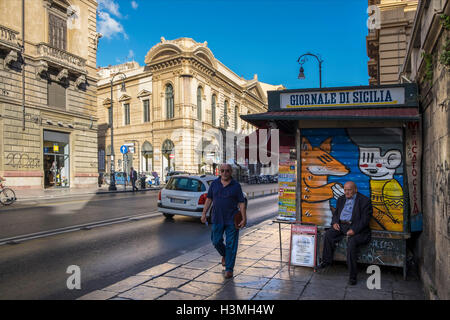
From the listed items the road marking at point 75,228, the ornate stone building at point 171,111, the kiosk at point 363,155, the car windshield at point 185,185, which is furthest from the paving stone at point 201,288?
the ornate stone building at point 171,111

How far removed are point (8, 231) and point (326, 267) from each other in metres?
7.83

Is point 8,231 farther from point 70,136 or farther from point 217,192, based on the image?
point 70,136

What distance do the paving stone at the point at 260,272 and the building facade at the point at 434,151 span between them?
2.07 m

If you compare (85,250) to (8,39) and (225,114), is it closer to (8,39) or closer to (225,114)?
(8,39)

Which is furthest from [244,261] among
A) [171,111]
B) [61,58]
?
[171,111]

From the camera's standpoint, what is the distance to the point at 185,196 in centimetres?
1082

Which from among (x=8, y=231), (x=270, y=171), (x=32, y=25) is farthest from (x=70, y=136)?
(x=270, y=171)

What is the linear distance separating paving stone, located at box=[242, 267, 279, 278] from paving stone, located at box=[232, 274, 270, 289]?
0.14 metres

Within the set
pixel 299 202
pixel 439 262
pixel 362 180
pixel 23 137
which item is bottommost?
pixel 439 262

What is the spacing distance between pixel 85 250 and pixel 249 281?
3838mm

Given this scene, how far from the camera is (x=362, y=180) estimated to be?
5.63m

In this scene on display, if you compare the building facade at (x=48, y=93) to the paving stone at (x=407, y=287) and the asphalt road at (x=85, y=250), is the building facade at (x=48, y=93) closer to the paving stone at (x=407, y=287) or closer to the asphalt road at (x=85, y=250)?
the asphalt road at (x=85, y=250)

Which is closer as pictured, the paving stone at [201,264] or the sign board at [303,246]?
the sign board at [303,246]

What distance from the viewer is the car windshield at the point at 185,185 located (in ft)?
36.0
